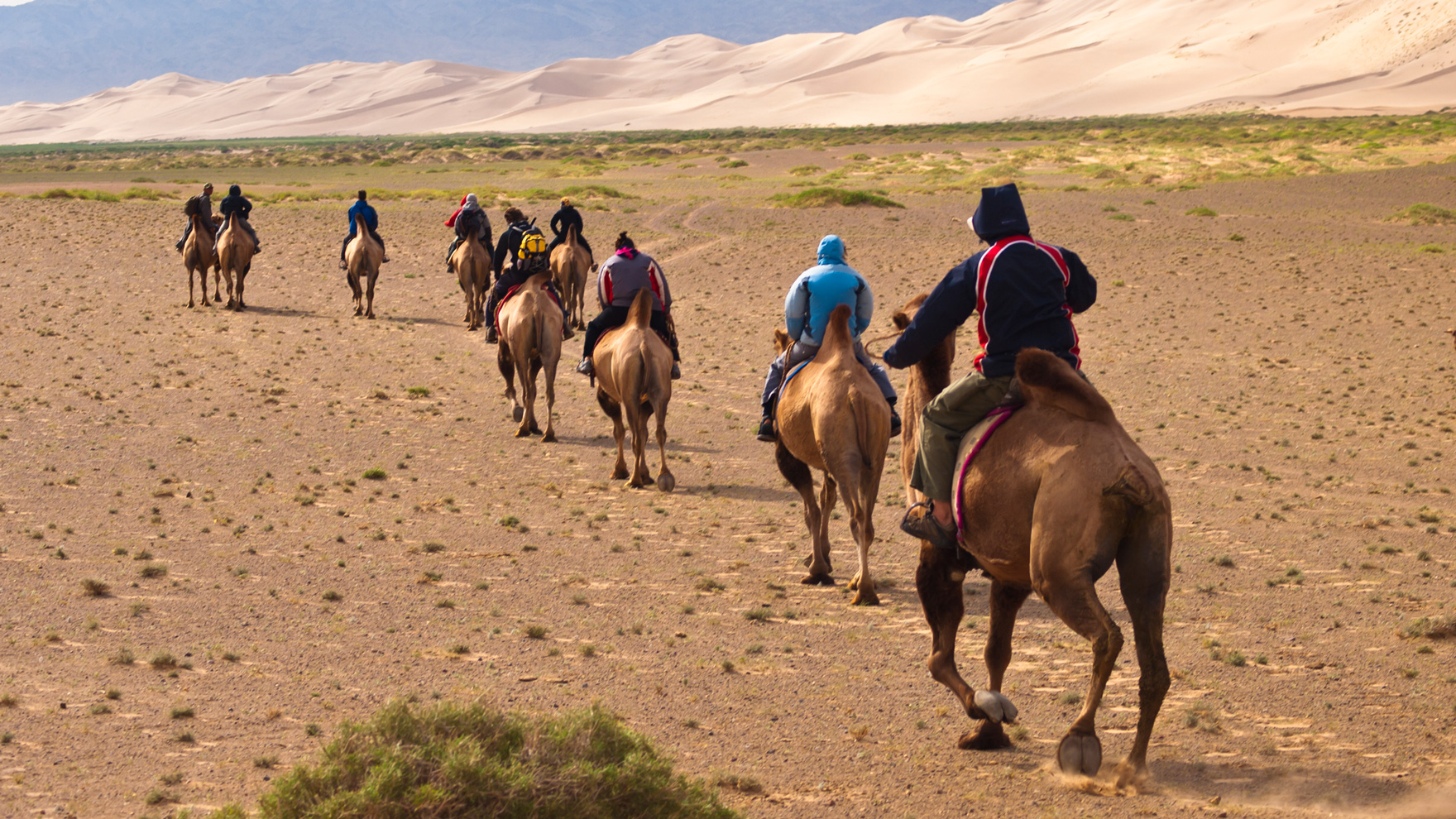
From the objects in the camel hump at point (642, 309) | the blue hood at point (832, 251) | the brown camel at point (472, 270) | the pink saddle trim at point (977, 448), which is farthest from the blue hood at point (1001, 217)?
the brown camel at point (472, 270)

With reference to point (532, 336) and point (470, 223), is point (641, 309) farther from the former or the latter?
point (470, 223)

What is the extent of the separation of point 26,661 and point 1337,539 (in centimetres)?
923

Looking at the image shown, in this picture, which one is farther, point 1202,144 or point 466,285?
point 1202,144

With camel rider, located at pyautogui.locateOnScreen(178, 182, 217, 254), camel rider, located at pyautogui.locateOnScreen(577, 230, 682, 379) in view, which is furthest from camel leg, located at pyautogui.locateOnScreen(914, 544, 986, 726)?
camel rider, located at pyautogui.locateOnScreen(178, 182, 217, 254)

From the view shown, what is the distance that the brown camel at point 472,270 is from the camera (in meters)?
21.9

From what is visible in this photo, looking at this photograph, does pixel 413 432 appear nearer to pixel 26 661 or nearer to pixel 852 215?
pixel 26 661

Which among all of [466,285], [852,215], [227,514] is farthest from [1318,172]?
[227,514]

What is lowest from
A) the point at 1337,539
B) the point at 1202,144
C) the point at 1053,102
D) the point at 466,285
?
the point at 1337,539

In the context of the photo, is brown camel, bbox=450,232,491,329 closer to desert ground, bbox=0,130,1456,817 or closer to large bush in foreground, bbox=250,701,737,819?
desert ground, bbox=0,130,1456,817

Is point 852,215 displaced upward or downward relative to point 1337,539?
upward

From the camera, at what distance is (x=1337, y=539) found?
1005 centimetres

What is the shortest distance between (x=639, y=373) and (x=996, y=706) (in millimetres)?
6583

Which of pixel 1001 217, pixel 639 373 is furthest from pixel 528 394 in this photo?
pixel 1001 217

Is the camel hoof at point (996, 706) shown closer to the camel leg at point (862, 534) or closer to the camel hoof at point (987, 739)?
the camel hoof at point (987, 739)
